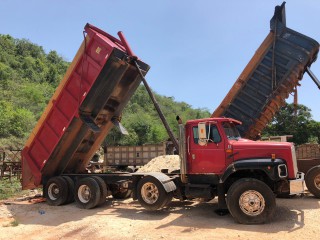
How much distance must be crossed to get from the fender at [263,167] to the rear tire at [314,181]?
109 inches

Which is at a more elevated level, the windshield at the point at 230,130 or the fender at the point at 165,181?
the windshield at the point at 230,130

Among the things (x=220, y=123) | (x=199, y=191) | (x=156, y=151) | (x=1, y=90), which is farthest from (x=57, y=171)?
(x=1, y=90)

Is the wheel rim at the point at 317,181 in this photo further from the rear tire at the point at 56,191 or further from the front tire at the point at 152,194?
the rear tire at the point at 56,191

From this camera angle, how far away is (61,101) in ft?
30.0

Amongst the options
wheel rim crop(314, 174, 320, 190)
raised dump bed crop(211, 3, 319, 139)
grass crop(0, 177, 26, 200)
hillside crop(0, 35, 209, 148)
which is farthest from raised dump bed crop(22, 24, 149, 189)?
hillside crop(0, 35, 209, 148)

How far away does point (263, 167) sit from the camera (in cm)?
684

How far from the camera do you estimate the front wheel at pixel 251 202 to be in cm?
653

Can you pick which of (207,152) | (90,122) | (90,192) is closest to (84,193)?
(90,192)

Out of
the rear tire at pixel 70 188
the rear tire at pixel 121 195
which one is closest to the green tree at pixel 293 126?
the rear tire at pixel 121 195

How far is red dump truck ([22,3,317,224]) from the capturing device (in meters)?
6.83

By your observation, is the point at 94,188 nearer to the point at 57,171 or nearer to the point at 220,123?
the point at 57,171

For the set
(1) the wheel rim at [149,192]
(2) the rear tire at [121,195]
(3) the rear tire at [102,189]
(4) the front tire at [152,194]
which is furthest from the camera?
(2) the rear tire at [121,195]

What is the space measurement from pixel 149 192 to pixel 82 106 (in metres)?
2.77

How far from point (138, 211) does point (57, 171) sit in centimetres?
304
